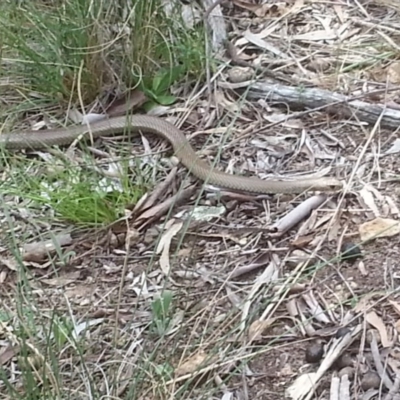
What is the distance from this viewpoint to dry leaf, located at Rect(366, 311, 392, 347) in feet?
7.36

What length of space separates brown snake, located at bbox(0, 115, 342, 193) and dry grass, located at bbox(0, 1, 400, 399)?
0.13ft

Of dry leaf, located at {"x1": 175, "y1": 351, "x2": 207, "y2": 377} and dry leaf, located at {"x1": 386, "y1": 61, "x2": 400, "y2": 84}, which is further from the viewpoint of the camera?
dry leaf, located at {"x1": 386, "y1": 61, "x2": 400, "y2": 84}

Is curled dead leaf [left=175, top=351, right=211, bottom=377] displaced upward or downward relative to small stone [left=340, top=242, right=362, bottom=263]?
upward

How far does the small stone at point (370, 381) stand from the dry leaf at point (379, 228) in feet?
1.64

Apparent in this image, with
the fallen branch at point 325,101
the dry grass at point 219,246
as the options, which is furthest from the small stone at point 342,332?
the fallen branch at point 325,101

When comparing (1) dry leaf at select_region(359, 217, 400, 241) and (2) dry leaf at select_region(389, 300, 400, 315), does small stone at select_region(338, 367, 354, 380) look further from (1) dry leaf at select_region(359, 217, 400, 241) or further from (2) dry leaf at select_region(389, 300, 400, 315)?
(1) dry leaf at select_region(359, 217, 400, 241)

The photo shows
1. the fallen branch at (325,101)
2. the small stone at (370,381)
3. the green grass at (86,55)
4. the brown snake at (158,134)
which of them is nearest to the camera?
the small stone at (370,381)

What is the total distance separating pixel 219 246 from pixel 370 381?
0.67 metres

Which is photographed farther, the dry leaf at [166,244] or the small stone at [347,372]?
the dry leaf at [166,244]

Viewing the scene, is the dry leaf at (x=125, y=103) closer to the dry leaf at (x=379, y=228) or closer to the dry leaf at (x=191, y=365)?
the dry leaf at (x=379, y=228)

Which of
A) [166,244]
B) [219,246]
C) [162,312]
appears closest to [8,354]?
[162,312]

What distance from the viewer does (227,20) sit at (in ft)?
11.8

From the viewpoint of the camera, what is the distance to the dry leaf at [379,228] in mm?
2562

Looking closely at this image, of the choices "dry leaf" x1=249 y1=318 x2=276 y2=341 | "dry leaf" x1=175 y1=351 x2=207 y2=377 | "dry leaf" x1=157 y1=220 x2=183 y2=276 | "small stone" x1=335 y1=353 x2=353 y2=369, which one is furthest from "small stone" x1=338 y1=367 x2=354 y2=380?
"dry leaf" x1=157 y1=220 x2=183 y2=276
